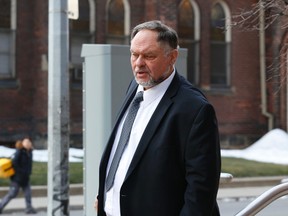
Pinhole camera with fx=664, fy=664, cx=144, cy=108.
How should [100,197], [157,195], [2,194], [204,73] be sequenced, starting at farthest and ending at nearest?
[204,73] < [2,194] < [100,197] < [157,195]

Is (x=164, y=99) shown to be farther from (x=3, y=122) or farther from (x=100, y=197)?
(x=3, y=122)

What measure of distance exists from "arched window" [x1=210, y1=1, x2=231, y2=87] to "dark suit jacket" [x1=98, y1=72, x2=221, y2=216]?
2156 centimetres

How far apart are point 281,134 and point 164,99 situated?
2199 cm

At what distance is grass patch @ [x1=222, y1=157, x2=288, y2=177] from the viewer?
65.8ft

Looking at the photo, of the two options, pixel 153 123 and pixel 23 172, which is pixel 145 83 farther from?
pixel 23 172

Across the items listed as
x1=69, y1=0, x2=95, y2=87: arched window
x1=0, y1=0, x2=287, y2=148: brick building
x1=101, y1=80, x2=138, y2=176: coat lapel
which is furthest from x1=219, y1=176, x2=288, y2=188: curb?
x1=101, y1=80, x2=138, y2=176: coat lapel

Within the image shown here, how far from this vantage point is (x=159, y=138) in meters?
3.21

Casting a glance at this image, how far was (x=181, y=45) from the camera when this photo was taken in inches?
925

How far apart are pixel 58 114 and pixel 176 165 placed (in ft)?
16.9

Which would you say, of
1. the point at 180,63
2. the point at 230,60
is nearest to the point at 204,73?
the point at 230,60

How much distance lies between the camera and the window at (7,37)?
69.1 ft

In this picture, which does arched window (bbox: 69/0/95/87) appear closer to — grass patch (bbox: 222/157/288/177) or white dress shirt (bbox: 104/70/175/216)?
grass patch (bbox: 222/157/288/177)

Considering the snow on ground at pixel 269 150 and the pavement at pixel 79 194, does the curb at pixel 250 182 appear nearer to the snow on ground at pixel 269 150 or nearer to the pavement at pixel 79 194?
the pavement at pixel 79 194

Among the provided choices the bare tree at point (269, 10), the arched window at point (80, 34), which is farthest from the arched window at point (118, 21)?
the bare tree at point (269, 10)
